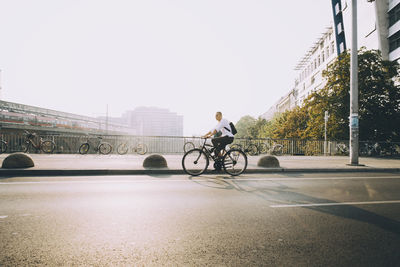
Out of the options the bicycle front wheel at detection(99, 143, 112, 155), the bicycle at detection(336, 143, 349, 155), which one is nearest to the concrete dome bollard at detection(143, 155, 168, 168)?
the bicycle front wheel at detection(99, 143, 112, 155)

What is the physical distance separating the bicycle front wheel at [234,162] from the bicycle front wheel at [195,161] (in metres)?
0.67

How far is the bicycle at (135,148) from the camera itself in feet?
59.7

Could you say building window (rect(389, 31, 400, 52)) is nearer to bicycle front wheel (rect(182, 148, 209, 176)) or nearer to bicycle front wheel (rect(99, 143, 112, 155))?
bicycle front wheel (rect(182, 148, 209, 176))

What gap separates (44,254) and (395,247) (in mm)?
3582

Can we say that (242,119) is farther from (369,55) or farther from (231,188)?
(231,188)

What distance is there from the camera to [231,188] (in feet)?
19.1

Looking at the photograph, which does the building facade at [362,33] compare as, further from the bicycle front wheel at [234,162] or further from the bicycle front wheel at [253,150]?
the bicycle front wheel at [234,162]

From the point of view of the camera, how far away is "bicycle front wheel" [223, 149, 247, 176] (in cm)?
794

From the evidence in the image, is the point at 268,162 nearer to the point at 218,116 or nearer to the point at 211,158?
the point at 211,158

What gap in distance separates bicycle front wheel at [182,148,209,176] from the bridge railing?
6960 mm

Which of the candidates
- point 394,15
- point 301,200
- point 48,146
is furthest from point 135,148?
point 394,15

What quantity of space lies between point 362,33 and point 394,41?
5.38 m

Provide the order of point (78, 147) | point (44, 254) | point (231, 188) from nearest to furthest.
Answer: point (44, 254), point (231, 188), point (78, 147)

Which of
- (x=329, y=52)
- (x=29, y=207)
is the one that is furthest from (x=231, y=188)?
(x=329, y=52)
